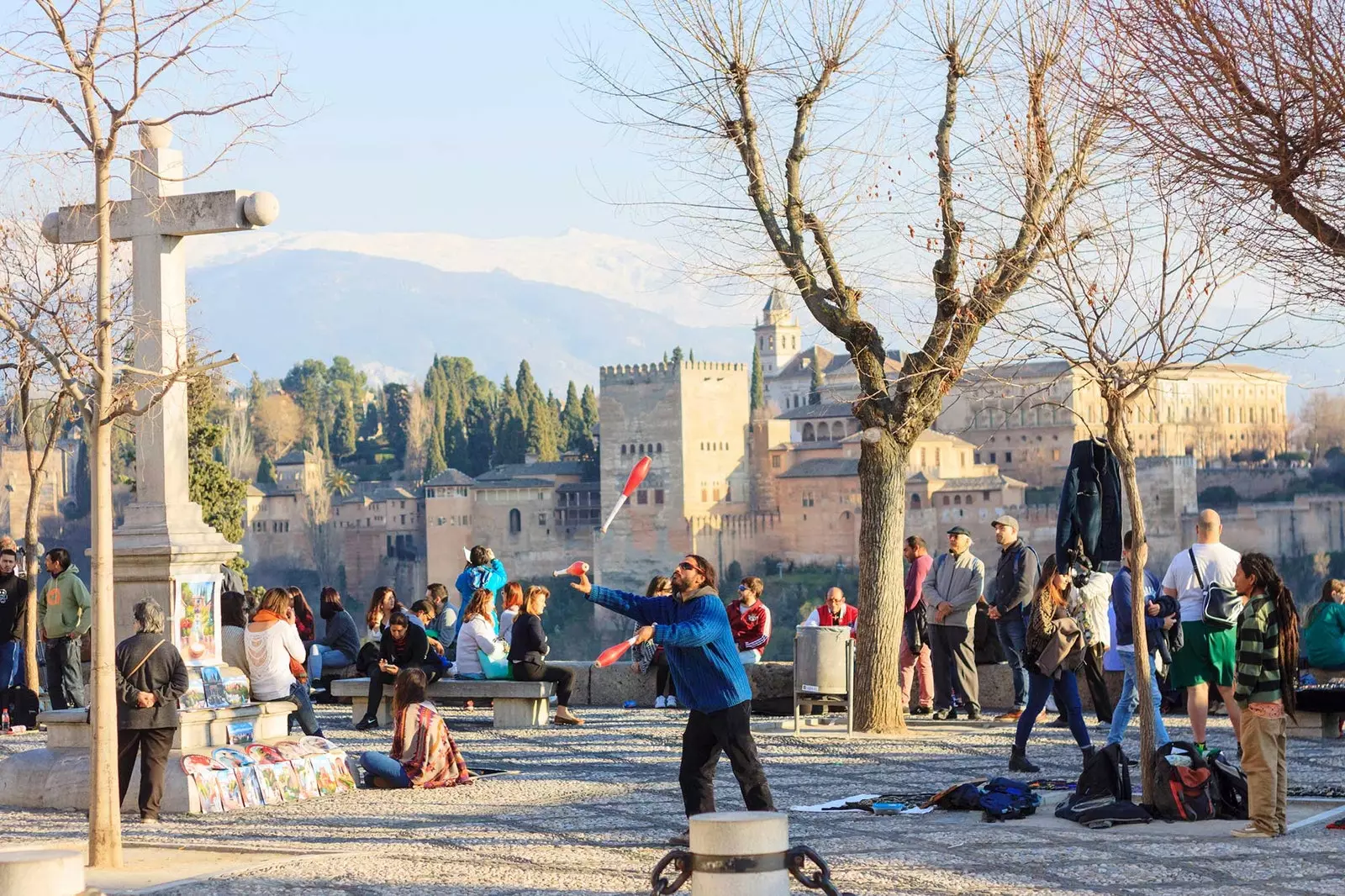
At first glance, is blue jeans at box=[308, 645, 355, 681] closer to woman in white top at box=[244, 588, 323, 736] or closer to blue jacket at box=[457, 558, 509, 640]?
blue jacket at box=[457, 558, 509, 640]

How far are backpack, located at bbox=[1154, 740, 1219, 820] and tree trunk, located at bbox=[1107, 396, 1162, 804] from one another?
0.18 ft

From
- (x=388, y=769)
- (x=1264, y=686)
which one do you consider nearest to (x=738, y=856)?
(x=1264, y=686)

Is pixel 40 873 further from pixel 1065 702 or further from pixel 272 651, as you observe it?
pixel 1065 702

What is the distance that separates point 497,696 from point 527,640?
16.7 inches

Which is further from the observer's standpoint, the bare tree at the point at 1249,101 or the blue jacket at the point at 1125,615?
the blue jacket at the point at 1125,615

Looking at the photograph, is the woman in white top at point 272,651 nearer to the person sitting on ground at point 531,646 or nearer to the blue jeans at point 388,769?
the blue jeans at point 388,769

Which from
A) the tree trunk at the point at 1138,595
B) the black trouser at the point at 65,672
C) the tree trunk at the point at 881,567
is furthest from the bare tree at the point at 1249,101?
the black trouser at the point at 65,672

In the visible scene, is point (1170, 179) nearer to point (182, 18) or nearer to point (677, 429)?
point (182, 18)

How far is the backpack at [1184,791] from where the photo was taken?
7.97 metres

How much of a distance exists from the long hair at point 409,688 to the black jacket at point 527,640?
279cm

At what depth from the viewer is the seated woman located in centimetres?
982

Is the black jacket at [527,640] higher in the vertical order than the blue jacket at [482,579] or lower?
lower

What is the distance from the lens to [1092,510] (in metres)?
9.57

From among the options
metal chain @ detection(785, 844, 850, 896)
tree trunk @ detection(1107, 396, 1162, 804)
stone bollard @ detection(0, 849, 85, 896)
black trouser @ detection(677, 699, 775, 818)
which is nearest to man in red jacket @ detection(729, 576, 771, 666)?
tree trunk @ detection(1107, 396, 1162, 804)
